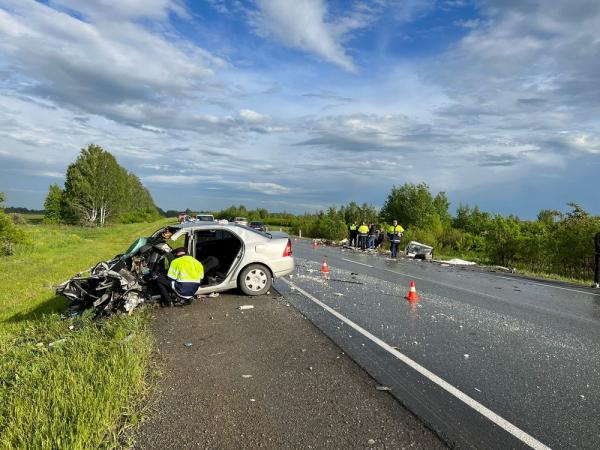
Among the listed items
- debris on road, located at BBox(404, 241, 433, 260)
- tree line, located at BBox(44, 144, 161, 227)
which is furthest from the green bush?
tree line, located at BBox(44, 144, 161, 227)

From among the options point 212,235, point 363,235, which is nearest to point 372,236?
point 363,235

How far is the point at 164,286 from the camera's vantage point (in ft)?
27.1

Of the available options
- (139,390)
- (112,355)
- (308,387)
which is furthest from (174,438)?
(112,355)

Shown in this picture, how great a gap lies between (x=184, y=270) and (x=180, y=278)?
169 mm

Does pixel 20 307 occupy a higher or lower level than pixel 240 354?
lower

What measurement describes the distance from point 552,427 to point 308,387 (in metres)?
2.12

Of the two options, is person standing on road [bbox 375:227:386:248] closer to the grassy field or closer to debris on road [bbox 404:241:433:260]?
debris on road [bbox 404:241:433:260]

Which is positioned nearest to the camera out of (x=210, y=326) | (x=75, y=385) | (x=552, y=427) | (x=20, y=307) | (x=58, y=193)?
(x=552, y=427)

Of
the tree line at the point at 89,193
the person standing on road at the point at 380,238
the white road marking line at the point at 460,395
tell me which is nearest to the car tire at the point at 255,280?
the white road marking line at the point at 460,395

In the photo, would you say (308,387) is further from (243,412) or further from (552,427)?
(552,427)

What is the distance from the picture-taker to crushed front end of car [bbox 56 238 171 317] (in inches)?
299

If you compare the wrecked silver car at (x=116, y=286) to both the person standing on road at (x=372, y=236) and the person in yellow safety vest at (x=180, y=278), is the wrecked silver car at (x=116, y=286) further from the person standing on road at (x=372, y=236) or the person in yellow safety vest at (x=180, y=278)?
the person standing on road at (x=372, y=236)

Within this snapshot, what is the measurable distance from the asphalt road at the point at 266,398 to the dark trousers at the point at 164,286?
1.36m

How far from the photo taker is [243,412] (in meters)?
4.03
